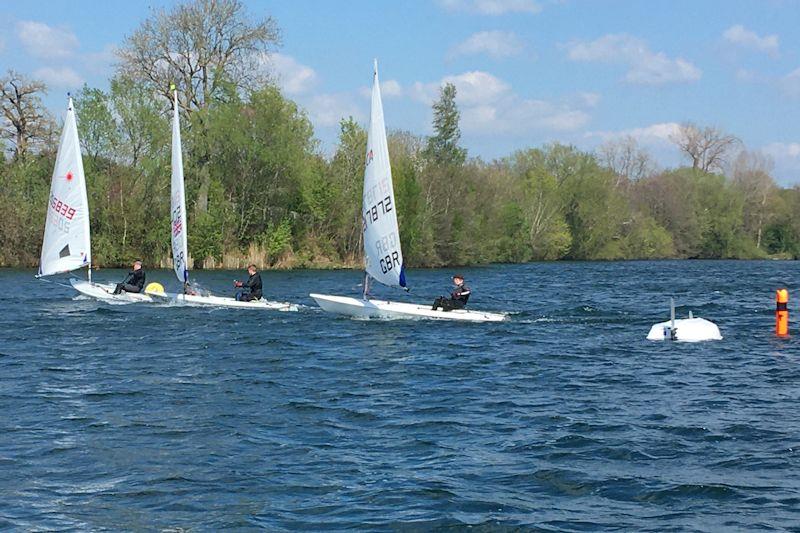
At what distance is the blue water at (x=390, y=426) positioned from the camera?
11.4 m

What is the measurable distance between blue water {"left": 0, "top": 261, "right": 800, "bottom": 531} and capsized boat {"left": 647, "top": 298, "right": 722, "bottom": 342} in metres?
0.70

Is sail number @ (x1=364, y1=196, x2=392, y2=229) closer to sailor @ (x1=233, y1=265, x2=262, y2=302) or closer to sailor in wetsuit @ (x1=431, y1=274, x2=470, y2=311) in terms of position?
sailor in wetsuit @ (x1=431, y1=274, x2=470, y2=311)

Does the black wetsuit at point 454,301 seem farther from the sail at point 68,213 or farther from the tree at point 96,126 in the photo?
the tree at point 96,126

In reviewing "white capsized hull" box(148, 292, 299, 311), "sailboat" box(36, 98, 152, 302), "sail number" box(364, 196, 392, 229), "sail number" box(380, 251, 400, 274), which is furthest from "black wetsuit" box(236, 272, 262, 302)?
"sailboat" box(36, 98, 152, 302)

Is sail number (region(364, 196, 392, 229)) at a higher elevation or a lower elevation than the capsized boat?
higher

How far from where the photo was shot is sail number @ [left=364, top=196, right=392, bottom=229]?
94.5 ft

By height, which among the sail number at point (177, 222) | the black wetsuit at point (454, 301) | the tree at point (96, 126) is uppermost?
the tree at point (96, 126)

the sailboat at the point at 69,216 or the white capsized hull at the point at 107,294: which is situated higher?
the sailboat at the point at 69,216

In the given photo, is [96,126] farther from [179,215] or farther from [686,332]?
[686,332]

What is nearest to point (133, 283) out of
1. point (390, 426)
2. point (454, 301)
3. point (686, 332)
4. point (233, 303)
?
point (233, 303)

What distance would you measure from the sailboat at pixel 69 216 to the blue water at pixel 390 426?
18.2 ft

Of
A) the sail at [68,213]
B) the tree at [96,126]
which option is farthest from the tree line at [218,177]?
the sail at [68,213]

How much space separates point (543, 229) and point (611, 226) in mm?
8431

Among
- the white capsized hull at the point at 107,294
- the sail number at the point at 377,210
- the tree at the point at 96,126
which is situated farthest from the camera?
the tree at the point at 96,126
